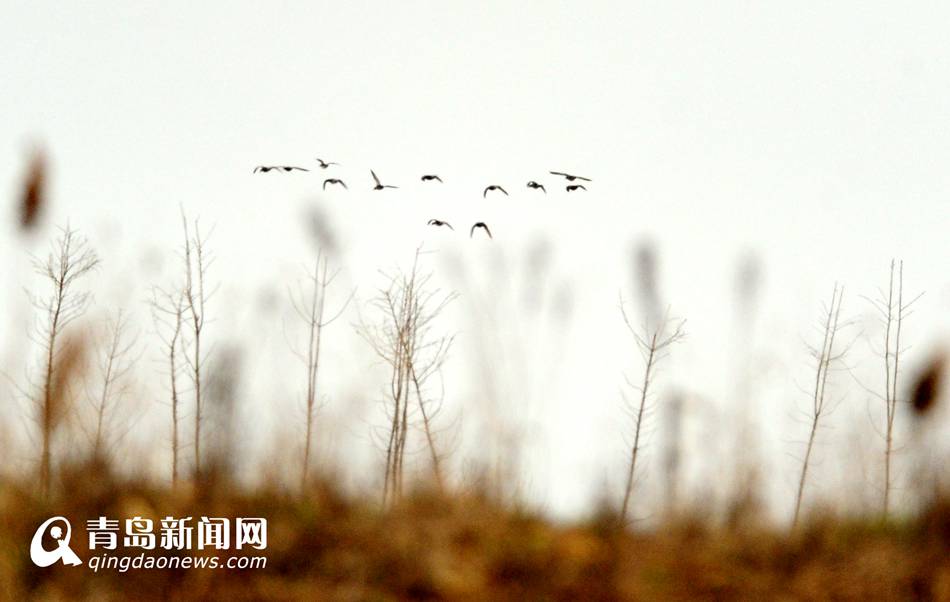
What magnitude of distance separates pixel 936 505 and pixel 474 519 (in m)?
5.38

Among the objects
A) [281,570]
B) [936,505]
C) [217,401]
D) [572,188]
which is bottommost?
[281,570]

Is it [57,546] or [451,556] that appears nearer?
[451,556]

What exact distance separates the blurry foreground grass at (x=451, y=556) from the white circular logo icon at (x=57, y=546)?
3.0 inches

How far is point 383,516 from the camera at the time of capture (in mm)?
8508

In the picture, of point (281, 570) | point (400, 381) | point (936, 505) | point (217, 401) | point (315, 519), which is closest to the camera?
point (281, 570)

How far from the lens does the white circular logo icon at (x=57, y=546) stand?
799 centimetres

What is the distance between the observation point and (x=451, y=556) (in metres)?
7.75

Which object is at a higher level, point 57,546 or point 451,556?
point 451,556

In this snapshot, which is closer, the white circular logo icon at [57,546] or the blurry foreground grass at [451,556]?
the blurry foreground grass at [451,556]

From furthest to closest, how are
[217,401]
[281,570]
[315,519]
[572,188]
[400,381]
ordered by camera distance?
1. [217,401]
2. [400,381]
3. [572,188]
4. [315,519]
5. [281,570]

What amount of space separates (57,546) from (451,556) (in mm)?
3341

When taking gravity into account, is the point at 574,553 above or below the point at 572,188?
below

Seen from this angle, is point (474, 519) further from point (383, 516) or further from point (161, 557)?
point (161, 557)

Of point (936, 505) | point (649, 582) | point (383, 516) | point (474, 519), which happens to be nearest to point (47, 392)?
point (383, 516)
